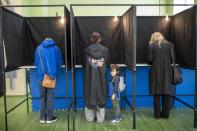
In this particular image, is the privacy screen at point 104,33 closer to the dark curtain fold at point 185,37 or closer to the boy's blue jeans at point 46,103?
the boy's blue jeans at point 46,103

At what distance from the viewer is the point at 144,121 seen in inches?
164

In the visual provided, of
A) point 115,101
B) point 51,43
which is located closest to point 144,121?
point 115,101

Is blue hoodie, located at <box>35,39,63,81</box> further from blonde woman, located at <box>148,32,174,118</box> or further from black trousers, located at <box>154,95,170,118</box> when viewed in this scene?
black trousers, located at <box>154,95,170,118</box>

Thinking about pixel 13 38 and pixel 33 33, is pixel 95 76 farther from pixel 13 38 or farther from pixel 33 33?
pixel 33 33

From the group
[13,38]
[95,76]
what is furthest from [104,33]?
[13,38]

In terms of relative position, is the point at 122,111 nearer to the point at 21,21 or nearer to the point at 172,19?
the point at 172,19

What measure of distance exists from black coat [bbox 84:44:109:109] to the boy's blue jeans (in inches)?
24.9

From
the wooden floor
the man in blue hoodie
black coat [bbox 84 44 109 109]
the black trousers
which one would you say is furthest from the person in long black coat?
the black trousers

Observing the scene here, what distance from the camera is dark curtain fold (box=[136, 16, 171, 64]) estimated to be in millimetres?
4809

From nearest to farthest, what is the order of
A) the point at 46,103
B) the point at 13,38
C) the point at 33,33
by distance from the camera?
the point at 13,38 < the point at 46,103 < the point at 33,33

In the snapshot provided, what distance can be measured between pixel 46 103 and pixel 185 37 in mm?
2698

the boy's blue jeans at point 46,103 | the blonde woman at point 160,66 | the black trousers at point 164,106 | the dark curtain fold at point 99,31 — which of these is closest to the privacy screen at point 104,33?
the dark curtain fold at point 99,31

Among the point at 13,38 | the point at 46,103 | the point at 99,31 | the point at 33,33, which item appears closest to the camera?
the point at 13,38

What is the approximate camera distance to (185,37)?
164 inches
